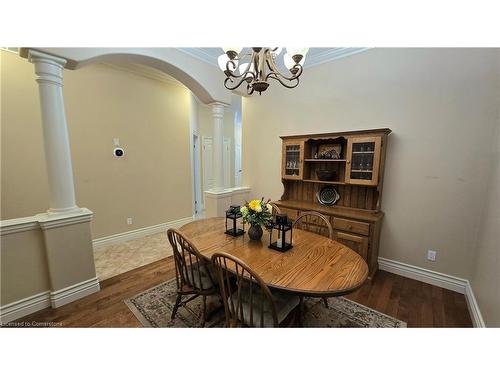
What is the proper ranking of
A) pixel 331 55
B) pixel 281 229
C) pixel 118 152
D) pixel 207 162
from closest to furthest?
pixel 281 229 → pixel 331 55 → pixel 118 152 → pixel 207 162

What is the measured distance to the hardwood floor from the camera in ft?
5.67

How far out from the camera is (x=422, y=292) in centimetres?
214

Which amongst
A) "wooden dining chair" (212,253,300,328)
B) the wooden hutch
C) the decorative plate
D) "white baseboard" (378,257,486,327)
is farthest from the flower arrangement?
"white baseboard" (378,257,486,327)

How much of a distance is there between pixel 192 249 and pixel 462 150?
107 inches

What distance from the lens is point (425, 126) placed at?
7.27 ft

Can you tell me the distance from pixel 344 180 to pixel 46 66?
3154mm

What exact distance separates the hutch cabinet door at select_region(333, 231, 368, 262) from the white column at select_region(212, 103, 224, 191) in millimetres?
1887

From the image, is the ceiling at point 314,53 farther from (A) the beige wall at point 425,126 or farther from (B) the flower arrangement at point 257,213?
(B) the flower arrangement at point 257,213

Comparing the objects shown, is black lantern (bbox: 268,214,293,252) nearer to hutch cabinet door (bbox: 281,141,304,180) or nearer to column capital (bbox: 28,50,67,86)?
hutch cabinet door (bbox: 281,141,304,180)

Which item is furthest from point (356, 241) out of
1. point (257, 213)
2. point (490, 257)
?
point (257, 213)

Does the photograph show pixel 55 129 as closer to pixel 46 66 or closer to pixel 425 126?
pixel 46 66

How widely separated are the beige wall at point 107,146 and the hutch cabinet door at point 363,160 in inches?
122
